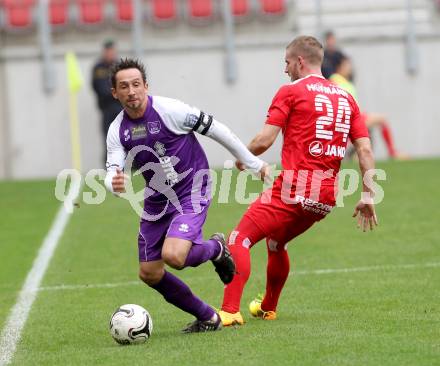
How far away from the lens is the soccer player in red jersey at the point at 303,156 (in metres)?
7.94

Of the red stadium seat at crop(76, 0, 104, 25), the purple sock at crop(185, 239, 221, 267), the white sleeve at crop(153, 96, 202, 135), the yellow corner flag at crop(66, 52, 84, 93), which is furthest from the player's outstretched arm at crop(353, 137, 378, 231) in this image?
the red stadium seat at crop(76, 0, 104, 25)

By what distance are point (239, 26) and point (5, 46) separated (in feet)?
15.4

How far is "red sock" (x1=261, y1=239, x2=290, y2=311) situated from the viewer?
27.3 feet

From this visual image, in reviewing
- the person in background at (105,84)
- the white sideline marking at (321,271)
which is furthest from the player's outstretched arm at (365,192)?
the person in background at (105,84)

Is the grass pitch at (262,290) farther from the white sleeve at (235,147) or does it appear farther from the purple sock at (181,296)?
the white sleeve at (235,147)

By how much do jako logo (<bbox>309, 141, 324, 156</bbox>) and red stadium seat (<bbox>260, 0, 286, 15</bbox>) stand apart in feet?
53.4

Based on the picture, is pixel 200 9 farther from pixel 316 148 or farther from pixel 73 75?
pixel 316 148

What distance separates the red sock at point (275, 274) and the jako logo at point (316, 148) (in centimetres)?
75

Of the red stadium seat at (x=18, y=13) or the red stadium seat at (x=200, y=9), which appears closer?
the red stadium seat at (x=18, y=13)

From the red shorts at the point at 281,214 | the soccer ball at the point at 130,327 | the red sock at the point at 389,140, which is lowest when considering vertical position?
the red sock at the point at 389,140

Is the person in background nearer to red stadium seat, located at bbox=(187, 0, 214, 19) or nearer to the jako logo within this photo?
red stadium seat, located at bbox=(187, 0, 214, 19)

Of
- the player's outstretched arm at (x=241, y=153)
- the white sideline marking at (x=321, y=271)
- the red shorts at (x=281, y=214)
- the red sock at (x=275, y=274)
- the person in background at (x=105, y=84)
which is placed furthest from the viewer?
the person in background at (x=105, y=84)

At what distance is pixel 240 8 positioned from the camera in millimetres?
23969

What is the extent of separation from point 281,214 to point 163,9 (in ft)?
53.5
